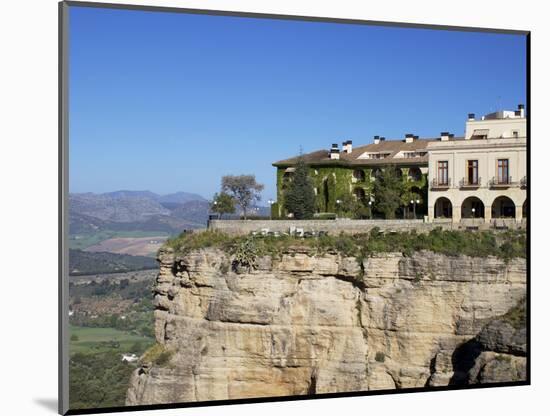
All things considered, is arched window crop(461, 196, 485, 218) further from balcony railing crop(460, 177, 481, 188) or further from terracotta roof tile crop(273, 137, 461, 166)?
terracotta roof tile crop(273, 137, 461, 166)

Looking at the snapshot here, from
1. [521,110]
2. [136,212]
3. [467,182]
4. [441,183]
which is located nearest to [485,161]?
[467,182]

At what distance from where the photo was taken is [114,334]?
12.7m

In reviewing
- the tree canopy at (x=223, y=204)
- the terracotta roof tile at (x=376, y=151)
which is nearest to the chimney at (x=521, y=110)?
the terracotta roof tile at (x=376, y=151)

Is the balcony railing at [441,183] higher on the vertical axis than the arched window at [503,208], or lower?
higher

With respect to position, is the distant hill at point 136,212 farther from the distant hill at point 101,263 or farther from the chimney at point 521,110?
the chimney at point 521,110

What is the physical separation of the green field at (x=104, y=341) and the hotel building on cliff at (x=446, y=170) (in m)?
2.66

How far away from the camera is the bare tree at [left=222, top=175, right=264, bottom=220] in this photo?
42.7ft

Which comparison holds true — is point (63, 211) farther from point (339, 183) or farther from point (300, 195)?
point (339, 183)

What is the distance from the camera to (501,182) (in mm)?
14109

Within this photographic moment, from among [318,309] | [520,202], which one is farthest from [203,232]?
[520,202]

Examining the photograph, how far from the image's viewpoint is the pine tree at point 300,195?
15.1m

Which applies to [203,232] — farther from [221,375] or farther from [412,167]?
[412,167]

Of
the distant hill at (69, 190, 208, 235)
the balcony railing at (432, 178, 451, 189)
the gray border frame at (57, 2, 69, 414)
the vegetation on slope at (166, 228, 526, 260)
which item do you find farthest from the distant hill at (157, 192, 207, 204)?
the balcony railing at (432, 178, 451, 189)

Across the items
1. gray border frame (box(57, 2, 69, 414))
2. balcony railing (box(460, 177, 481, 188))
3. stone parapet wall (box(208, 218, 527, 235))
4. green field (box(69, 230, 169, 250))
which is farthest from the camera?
balcony railing (box(460, 177, 481, 188))
